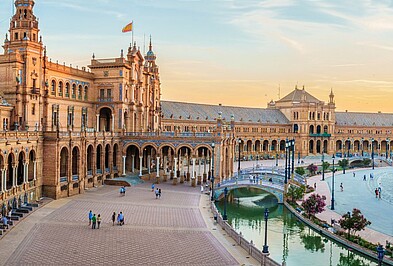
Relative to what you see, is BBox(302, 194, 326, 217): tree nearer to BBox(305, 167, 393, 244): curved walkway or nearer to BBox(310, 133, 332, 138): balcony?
BBox(305, 167, 393, 244): curved walkway

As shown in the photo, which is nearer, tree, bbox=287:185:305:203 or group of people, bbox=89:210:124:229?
group of people, bbox=89:210:124:229

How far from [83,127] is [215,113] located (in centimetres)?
6245

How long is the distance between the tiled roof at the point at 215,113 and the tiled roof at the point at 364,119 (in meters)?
22.5

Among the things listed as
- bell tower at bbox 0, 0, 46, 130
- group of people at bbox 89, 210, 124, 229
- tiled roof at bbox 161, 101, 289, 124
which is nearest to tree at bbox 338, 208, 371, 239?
group of people at bbox 89, 210, 124, 229

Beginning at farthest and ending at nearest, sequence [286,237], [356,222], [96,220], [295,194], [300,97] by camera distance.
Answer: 1. [300,97]
2. [295,194]
3. [286,237]
4. [96,220]
5. [356,222]

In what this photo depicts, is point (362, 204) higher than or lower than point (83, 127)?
lower

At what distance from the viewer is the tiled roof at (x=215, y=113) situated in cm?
10700

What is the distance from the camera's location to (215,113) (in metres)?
119

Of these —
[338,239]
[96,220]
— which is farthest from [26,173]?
[338,239]

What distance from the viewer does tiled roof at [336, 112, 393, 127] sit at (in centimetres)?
14119

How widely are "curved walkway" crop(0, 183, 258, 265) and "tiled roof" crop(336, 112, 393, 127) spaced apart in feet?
341

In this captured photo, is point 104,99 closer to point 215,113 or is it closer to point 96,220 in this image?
point 96,220

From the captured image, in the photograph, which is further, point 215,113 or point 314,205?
point 215,113

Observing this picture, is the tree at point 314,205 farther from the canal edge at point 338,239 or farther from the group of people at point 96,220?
the group of people at point 96,220
